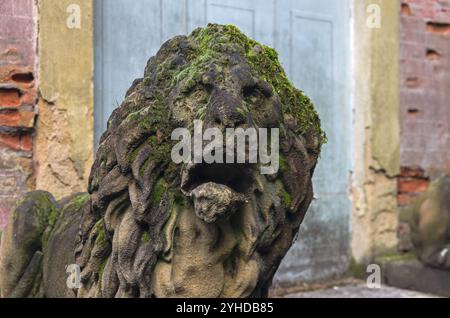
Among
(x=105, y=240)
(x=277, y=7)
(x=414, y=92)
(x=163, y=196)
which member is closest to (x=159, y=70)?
(x=163, y=196)

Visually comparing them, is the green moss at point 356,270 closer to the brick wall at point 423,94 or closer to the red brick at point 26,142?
the brick wall at point 423,94

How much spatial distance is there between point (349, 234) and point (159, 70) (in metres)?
3.40

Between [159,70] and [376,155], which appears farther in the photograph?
[376,155]

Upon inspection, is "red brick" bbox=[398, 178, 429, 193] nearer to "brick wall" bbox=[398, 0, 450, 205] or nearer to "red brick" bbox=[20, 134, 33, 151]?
"brick wall" bbox=[398, 0, 450, 205]

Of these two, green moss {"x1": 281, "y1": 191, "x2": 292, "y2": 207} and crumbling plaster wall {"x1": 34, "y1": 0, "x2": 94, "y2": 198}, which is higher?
crumbling plaster wall {"x1": 34, "y1": 0, "x2": 94, "y2": 198}

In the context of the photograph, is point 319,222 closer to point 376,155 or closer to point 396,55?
point 376,155

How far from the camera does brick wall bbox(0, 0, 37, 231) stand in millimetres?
3838

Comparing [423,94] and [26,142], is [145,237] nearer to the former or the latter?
[26,142]

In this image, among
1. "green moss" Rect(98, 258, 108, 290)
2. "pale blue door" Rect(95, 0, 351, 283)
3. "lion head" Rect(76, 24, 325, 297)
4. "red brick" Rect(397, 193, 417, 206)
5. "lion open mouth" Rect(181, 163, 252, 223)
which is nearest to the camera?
"lion open mouth" Rect(181, 163, 252, 223)

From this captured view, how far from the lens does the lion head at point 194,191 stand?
1.91 meters

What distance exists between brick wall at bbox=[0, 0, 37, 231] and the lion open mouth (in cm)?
231

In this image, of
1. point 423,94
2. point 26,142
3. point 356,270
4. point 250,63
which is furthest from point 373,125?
point 250,63

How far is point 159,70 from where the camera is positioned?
2107 millimetres

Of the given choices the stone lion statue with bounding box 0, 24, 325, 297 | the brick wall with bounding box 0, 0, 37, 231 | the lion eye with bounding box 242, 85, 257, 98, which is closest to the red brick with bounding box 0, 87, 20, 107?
the brick wall with bounding box 0, 0, 37, 231
